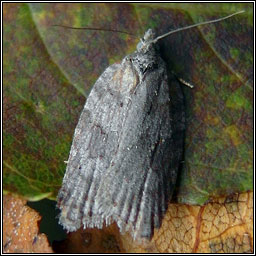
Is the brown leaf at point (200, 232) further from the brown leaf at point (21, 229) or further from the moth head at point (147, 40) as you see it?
the moth head at point (147, 40)

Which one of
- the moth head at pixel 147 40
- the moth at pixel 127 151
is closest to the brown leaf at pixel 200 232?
the moth at pixel 127 151

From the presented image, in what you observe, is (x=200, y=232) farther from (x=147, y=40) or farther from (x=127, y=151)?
(x=147, y=40)

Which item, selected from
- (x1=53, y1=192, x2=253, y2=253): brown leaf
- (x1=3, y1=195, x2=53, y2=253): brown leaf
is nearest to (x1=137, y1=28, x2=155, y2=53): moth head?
(x1=53, y1=192, x2=253, y2=253): brown leaf

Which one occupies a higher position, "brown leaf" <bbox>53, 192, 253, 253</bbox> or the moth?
the moth

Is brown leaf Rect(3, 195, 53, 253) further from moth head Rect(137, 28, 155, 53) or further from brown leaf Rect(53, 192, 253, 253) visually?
moth head Rect(137, 28, 155, 53)

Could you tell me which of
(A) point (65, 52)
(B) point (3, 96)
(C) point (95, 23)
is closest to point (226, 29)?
(C) point (95, 23)

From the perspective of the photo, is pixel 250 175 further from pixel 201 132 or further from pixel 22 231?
pixel 22 231
